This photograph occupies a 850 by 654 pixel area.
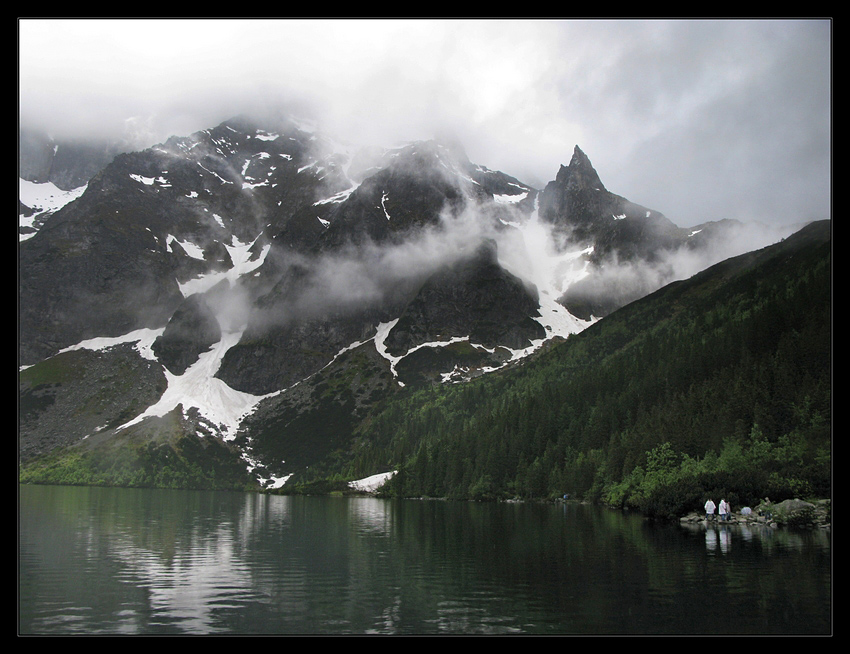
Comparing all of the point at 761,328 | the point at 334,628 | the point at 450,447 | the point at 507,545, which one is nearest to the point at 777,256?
the point at 761,328

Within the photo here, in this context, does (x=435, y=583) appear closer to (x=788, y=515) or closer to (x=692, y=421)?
(x=788, y=515)

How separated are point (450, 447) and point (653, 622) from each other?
165506 millimetres

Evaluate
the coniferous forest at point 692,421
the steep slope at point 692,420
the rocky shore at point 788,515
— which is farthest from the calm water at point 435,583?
the coniferous forest at point 692,421

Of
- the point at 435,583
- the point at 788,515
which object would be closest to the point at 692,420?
the point at 788,515

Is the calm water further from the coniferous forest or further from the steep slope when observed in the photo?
the coniferous forest

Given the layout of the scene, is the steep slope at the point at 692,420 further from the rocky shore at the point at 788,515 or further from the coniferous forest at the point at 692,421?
the rocky shore at the point at 788,515

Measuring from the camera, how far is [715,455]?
94.4 meters

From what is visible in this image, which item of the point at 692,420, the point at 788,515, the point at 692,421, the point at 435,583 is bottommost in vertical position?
the point at 435,583

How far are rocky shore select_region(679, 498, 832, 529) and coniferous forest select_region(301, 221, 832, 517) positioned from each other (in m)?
3.34

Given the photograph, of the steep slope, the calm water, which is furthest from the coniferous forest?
the calm water

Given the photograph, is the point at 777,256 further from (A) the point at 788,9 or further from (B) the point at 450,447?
(A) the point at 788,9

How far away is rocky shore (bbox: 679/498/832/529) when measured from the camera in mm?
64812

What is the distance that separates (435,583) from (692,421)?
82707mm

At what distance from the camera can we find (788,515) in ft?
217
